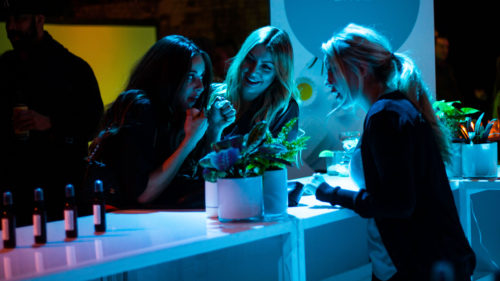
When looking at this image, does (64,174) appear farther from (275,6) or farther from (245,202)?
(245,202)

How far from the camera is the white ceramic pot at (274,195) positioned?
1731 millimetres

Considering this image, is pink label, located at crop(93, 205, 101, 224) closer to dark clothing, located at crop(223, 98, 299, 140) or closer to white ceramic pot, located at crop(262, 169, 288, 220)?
white ceramic pot, located at crop(262, 169, 288, 220)

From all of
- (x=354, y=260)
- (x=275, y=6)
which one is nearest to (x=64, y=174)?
(x=275, y=6)

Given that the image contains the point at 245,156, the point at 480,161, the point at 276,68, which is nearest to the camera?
the point at 245,156

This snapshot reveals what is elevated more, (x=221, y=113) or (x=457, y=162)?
(x=221, y=113)

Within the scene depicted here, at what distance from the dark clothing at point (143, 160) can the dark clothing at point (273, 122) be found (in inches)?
24.5

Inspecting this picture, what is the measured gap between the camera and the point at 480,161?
2.46 m

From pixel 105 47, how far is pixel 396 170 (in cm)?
319

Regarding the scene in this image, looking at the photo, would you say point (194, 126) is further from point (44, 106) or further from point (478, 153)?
point (44, 106)

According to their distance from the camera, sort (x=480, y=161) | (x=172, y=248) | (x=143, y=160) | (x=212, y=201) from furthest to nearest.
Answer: (x=480, y=161) < (x=143, y=160) < (x=212, y=201) < (x=172, y=248)

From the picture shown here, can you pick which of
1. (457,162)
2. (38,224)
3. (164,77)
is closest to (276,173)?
(164,77)

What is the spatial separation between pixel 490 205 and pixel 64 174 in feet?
8.44

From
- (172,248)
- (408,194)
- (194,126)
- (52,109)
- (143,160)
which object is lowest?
(172,248)

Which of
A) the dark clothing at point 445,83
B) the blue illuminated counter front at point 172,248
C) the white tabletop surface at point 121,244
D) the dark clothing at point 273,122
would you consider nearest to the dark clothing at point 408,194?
the blue illuminated counter front at point 172,248
